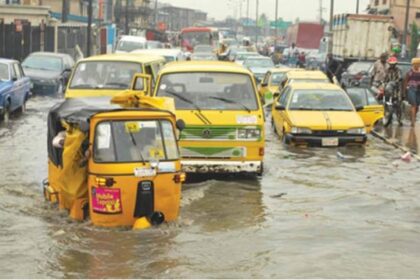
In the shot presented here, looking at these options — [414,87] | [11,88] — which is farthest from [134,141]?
[414,87]

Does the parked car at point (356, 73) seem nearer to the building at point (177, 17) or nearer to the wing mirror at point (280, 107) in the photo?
the wing mirror at point (280, 107)

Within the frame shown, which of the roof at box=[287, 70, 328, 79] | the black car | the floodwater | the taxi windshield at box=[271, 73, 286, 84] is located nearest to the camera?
the floodwater

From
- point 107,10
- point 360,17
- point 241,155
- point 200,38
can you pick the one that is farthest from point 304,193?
point 107,10

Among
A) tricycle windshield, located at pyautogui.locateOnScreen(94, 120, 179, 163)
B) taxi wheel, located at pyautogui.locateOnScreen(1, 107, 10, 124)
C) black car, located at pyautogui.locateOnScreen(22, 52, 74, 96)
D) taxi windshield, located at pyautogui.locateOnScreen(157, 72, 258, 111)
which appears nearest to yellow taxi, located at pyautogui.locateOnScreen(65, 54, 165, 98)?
taxi windshield, located at pyautogui.locateOnScreen(157, 72, 258, 111)

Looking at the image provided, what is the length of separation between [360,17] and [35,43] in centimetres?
1625

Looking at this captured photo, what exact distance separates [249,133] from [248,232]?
3188mm

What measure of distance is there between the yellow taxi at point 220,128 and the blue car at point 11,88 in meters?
8.25

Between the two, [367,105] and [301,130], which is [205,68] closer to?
[301,130]

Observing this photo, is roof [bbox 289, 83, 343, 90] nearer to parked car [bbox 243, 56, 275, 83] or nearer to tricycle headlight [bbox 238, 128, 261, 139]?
tricycle headlight [bbox 238, 128, 261, 139]

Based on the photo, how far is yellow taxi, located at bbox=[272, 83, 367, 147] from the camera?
16844 mm

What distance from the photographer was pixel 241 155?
12969 millimetres

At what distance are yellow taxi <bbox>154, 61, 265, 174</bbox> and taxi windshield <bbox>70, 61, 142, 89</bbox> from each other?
3.97 meters

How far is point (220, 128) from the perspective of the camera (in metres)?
12.8

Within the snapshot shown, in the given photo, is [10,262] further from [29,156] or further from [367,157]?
[367,157]
